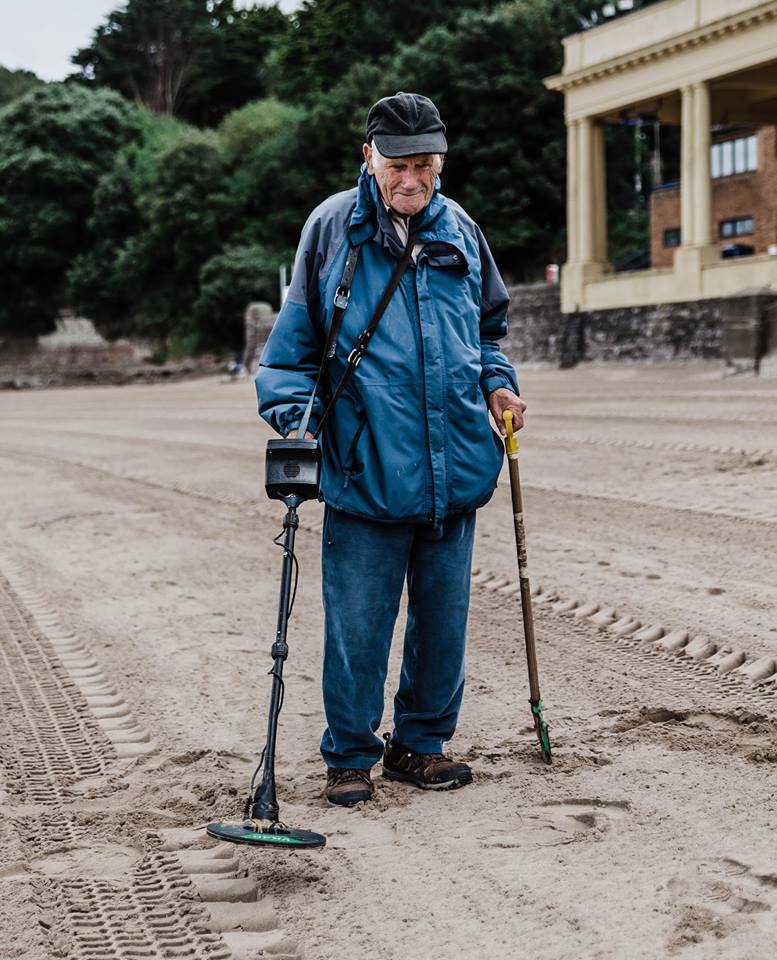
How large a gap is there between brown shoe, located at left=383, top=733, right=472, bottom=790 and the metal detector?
52 cm

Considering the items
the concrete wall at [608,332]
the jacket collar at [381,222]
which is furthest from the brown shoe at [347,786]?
the concrete wall at [608,332]

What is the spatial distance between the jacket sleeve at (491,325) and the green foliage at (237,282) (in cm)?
4211

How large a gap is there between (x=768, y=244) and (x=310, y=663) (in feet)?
124

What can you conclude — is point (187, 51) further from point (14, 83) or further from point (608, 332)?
point (608, 332)

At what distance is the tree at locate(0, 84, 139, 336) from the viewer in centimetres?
5319

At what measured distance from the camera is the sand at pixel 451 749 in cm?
324

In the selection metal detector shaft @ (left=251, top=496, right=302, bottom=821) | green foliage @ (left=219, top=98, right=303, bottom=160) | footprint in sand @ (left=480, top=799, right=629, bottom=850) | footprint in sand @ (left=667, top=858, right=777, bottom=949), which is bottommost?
footprint in sand @ (left=480, top=799, right=629, bottom=850)

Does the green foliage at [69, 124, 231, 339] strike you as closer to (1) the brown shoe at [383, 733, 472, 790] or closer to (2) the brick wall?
(2) the brick wall

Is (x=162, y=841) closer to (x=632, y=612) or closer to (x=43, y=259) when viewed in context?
(x=632, y=612)

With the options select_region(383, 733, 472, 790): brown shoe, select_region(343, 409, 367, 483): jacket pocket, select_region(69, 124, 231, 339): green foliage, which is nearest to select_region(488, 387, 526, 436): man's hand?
select_region(343, 409, 367, 483): jacket pocket

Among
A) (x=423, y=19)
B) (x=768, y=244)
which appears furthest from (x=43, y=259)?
(x=768, y=244)

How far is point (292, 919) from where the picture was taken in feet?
10.8

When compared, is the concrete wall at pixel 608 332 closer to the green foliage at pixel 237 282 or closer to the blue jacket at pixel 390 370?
the green foliage at pixel 237 282

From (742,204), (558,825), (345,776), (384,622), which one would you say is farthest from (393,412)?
(742,204)
